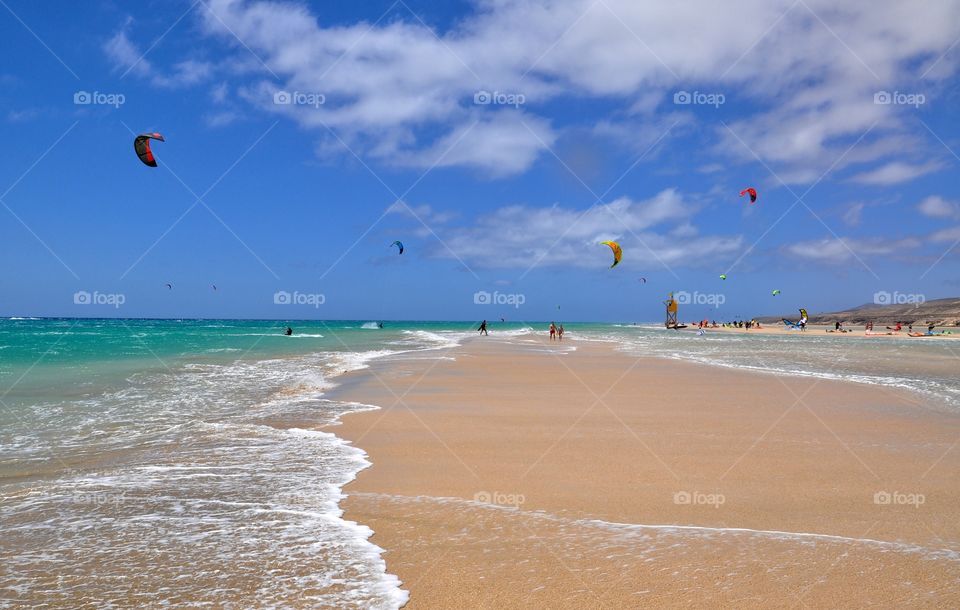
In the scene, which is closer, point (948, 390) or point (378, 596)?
point (378, 596)

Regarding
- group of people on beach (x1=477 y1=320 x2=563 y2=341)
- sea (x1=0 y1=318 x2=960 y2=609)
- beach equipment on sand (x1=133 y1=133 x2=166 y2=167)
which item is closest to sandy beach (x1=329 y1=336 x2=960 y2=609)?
sea (x1=0 y1=318 x2=960 y2=609)

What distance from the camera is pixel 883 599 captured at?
3.62 meters

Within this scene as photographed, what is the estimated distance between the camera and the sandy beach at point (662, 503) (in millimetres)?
3846

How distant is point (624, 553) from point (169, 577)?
10.4ft

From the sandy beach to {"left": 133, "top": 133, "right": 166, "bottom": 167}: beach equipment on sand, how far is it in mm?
10412

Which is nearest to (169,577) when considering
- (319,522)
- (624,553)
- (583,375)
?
(319,522)

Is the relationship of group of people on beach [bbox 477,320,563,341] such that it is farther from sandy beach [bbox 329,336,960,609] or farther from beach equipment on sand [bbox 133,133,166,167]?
sandy beach [bbox 329,336,960,609]

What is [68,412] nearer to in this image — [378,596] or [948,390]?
[378,596]

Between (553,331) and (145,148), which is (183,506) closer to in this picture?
(145,148)

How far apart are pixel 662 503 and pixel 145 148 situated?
16896 millimetres

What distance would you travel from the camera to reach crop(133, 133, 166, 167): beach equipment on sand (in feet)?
52.1

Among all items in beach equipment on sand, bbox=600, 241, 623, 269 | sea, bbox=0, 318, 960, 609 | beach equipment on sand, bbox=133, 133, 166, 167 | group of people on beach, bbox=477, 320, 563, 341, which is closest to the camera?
sea, bbox=0, 318, 960, 609

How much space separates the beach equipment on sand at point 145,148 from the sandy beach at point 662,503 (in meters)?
10.4

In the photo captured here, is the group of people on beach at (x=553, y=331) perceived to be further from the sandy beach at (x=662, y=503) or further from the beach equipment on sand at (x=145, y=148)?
the sandy beach at (x=662, y=503)
